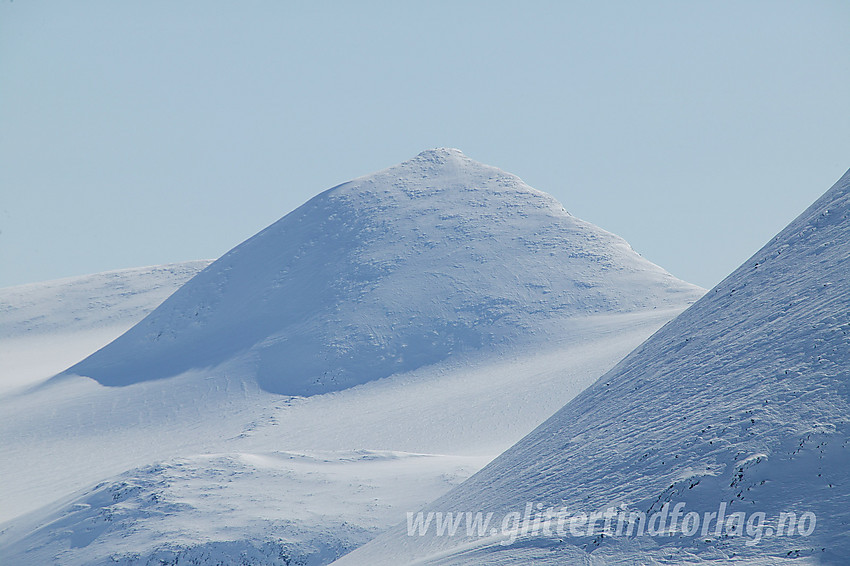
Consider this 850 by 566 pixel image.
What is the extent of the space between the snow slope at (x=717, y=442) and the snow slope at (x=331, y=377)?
1112 centimetres

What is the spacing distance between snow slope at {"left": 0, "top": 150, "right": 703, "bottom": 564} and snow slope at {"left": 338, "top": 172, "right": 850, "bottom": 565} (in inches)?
438

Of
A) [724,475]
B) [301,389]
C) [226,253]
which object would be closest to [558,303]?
[301,389]

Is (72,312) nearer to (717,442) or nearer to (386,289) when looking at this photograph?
(386,289)

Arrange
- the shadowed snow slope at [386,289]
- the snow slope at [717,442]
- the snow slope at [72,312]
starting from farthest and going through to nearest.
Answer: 1. the snow slope at [72,312]
2. the shadowed snow slope at [386,289]
3. the snow slope at [717,442]

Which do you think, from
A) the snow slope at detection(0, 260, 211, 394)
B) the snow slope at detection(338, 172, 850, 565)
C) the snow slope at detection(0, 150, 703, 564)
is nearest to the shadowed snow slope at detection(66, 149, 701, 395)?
the snow slope at detection(0, 150, 703, 564)

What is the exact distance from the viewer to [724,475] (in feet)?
36.5

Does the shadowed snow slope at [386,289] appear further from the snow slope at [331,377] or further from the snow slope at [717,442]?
the snow slope at [717,442]

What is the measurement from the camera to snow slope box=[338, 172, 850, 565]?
10312mm

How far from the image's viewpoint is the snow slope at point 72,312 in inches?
3418

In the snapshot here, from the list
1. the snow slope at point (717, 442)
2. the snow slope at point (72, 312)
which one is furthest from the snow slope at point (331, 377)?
the snow slope at point (72, 312)

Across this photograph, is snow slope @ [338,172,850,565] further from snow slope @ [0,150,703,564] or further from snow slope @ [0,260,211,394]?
snow slope @ [0,260,211,394]

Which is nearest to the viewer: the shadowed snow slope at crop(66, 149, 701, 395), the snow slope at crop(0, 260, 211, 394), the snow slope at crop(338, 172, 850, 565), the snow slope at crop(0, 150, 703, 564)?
the snow slope at crop(338, 172, 850, 565)

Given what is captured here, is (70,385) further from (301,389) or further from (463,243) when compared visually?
(463,243)

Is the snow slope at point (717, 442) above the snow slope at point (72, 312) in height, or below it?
below
